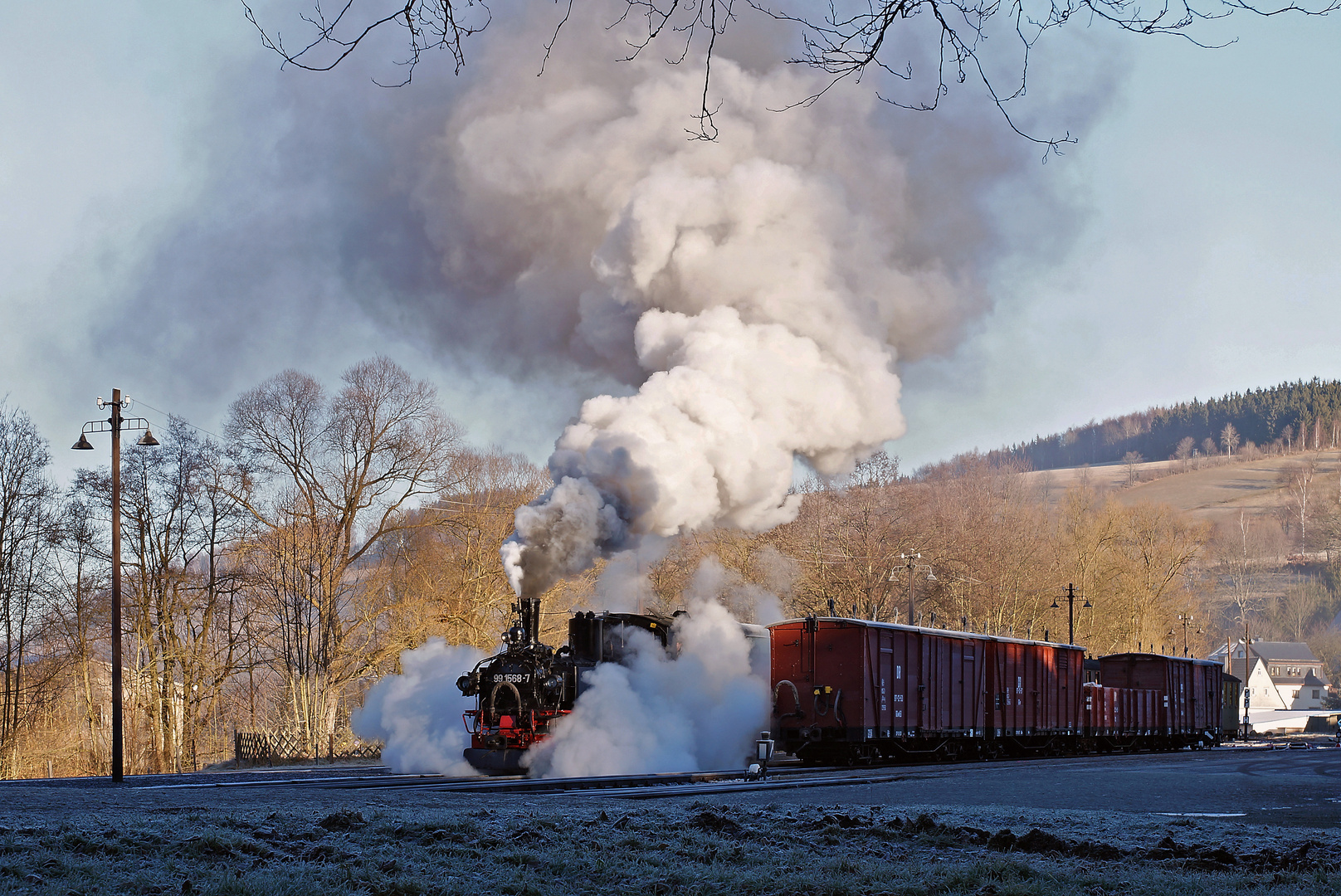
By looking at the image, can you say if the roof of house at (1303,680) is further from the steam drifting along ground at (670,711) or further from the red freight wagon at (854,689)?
the steam drifting along ground at (670,711)

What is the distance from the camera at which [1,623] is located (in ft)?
118

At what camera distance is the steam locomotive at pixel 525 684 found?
20.2 m

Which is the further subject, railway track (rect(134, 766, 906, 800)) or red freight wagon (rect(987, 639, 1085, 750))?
red freight wagon (rect(987, 639, 1085, 750))

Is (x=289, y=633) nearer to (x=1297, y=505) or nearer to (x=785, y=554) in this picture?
(x=785, y=554)

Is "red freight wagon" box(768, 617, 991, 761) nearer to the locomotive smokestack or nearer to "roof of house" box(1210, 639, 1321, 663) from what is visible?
the locomotive smokestack

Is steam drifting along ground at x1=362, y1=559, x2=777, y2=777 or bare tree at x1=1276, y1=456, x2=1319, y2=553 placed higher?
bare tree at x1=1276, y1=456, x2=1319, y2=553

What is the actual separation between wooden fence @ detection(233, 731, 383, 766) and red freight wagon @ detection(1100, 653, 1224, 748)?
84.3 feet

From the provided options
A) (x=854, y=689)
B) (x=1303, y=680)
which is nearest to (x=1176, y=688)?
(x=854, y=689)

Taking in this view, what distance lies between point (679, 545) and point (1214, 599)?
13043 cm

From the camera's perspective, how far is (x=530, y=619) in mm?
21875

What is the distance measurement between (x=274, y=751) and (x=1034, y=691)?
21.8m

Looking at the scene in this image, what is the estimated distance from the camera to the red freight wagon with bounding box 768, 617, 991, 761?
85.0 feet

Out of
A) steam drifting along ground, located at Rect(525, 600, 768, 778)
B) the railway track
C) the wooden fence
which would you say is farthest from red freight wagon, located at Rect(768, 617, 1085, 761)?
the wooden fence

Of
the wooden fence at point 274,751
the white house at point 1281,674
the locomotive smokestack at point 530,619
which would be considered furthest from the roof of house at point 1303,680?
the locomotive smokestack at point 530,619
